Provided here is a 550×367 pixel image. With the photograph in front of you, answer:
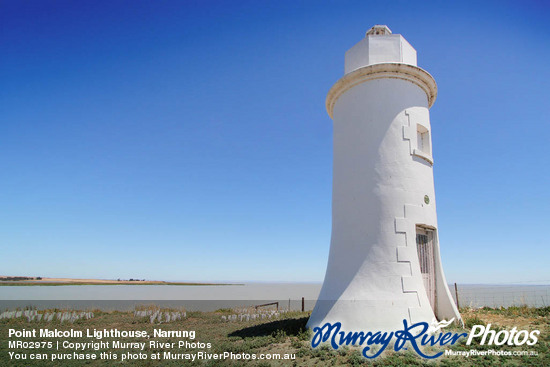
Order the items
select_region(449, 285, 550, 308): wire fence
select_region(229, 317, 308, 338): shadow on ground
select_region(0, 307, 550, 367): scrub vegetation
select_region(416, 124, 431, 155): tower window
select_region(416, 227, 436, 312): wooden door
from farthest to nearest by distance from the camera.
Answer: select_region(449, 285, 550, 308): wire fence → select_region(416, 124, 431, 155): tower window → select_region(229, 317, 308, 338): shadow on ground → select_region(416, 227, 436, 312): wooden door → select_region(0, 307, 550, 367): scrub vegetation

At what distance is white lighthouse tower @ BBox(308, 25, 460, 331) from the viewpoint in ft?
27.8

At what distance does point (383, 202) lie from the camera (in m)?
9.11

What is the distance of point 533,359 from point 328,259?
17.1 ft

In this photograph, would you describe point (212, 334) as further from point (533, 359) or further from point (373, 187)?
point (533, 359)

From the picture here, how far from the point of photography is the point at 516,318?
10.2 meters

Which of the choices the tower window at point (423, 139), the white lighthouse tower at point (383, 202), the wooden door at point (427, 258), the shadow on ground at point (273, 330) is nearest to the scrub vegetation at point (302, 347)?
the shadow on ground at point (273, 330)

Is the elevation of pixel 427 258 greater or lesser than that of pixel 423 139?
lesser

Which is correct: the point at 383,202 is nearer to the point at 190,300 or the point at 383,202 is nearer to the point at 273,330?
the point at 273,330

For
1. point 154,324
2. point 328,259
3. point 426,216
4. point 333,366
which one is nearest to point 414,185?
point 426,216

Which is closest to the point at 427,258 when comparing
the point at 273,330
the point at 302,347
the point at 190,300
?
the point at 302,347

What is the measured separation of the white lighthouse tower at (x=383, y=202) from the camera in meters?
8.47

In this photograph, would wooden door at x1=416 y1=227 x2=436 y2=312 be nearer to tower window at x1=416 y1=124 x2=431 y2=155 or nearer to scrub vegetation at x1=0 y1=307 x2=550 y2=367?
scrub vegetation at x1=0 y1=307 x2=550 y2=367

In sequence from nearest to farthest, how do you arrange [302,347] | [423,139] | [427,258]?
1. [302,347]
2. [427,258]
3. [423,139]

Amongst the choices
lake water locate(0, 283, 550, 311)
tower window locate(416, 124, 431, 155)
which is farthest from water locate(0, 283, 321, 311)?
tower window locate(416, 124, 431, 155)
